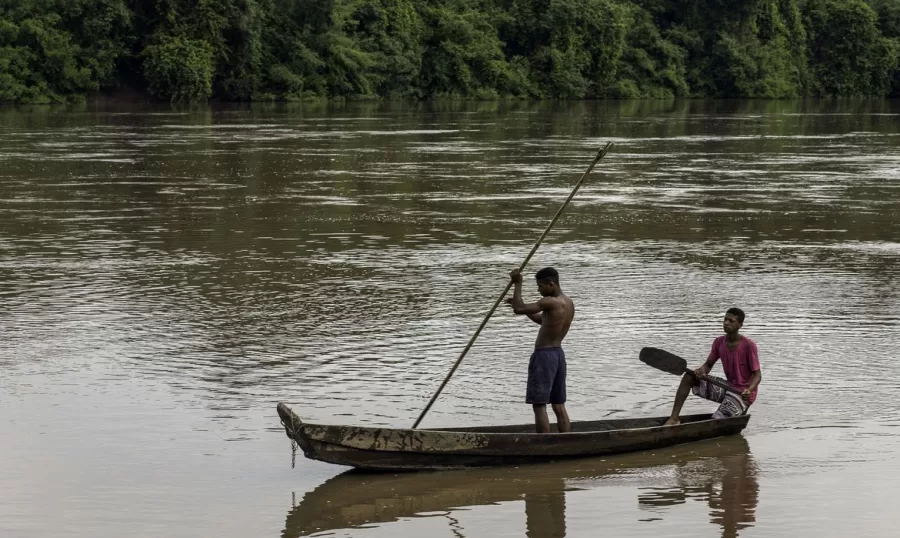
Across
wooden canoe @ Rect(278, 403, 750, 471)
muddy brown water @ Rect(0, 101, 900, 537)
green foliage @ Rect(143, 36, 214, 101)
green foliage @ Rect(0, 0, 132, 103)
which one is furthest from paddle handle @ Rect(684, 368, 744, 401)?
green foliage @ Rect(0, 0, 132, 103)

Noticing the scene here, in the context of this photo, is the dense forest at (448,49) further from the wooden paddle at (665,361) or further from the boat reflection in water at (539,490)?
the boat reflection in water at (539,490)

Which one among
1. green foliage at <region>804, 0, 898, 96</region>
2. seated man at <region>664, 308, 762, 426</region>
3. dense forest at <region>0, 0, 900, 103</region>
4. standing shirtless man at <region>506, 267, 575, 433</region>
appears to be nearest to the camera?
standing shirtless man at <region>506, 267, 575, 433</region>

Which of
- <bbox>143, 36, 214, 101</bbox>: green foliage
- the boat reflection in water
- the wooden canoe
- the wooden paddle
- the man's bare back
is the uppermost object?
<bbox>143, 36, 214, 101</bbox>: green foliage

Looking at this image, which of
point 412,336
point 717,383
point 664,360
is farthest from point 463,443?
point 412,336

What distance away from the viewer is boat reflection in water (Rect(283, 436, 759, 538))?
8.35 m

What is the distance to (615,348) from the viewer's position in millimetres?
12773

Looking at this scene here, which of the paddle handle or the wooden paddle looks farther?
the wooden paddle

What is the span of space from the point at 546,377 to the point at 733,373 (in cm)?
144

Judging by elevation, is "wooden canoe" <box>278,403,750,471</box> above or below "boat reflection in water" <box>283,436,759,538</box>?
above

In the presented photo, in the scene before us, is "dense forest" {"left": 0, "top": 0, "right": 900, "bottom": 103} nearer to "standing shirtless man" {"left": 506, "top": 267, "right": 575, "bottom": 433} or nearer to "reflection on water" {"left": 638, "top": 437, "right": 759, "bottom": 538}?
"standing shirtless man" {"left": 506, "top": 267, "right": 575, "bottom": 433}

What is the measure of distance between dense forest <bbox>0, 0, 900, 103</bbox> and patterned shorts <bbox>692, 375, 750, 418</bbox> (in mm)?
54010

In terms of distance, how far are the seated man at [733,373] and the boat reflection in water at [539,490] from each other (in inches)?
13.9

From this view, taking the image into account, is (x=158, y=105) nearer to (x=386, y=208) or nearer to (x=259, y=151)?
(x=259, y=151)

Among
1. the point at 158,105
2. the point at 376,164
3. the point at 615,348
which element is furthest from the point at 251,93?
the point at 615,348
